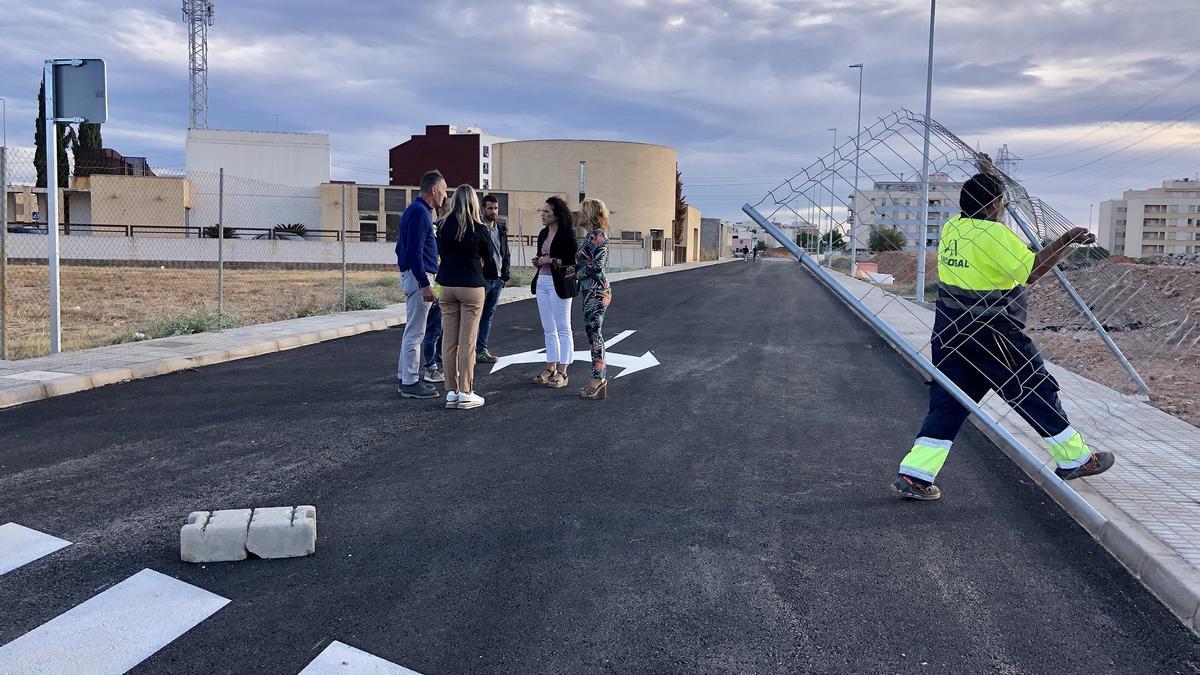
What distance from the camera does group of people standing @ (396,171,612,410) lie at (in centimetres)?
755

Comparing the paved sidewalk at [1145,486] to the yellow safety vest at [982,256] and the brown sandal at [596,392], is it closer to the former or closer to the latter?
the yellow safety vest at [982,256]

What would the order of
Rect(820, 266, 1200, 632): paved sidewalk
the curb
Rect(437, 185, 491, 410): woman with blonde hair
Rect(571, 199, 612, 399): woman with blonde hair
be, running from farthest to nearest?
1. Rect(571, 199, 612, 399): woman with blonde hair
2. Rect(437, 185, 491, 410): woman with blonde hair
3. Rect(820, 266, 1200, 632): paved sidewalk
4. the curb

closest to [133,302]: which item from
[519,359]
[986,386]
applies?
[519,359]

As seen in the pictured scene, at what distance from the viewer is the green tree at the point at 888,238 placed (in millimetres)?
5621

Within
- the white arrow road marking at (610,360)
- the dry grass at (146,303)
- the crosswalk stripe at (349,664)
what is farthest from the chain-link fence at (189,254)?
the crosswalk stripe at (349,664)

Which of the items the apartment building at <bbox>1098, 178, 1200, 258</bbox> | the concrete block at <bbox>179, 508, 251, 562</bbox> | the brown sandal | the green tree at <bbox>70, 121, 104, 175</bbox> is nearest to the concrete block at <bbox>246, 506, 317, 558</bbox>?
the concrete block at <bbox>179, 508, 251, 562</bbox>

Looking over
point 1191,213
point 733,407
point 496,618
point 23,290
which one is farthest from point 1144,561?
point 1191,213

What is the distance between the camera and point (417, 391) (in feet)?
27.1

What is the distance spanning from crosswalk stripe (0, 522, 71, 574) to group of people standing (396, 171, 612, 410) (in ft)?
12.0

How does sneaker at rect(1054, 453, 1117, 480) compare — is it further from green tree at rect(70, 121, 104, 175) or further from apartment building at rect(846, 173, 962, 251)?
green tree at rect(70, 121, 104, 175)

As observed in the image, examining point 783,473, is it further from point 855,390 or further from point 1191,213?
point 1191,213

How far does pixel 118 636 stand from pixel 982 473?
529cm

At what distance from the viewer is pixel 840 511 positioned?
201 inches

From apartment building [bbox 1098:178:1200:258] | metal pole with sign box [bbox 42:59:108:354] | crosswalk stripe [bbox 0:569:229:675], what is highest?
apartment building [bbox 1098:178:1200:258]
